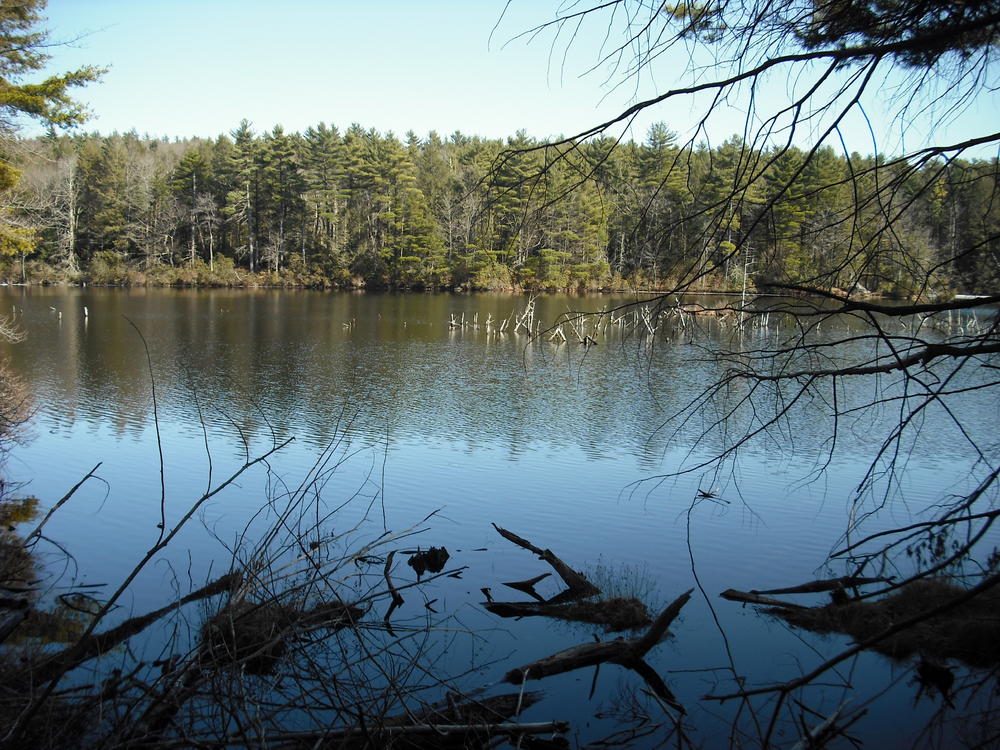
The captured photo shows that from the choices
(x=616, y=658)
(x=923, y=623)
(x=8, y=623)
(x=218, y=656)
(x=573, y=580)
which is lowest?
(x=616, y=658)

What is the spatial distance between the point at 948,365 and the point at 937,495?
39.5 ft

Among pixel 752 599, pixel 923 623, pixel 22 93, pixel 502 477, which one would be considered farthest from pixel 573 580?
pixel 22 93

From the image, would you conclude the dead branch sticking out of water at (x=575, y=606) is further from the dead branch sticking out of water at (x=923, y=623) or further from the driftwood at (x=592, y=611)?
the dead branch sticking out of water at (x=923, y=623)

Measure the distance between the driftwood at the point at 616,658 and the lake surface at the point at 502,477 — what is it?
104mm

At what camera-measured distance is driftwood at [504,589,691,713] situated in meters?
4.64

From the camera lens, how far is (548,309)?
35.3 m

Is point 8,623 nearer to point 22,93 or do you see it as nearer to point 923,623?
point 923,623

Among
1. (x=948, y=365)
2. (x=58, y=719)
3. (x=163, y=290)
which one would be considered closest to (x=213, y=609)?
(x=58, y=719)

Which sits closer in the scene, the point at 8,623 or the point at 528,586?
the point at 8,623

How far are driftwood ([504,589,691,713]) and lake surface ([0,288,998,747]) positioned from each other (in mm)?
104

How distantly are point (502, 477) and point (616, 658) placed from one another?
16.3 ft

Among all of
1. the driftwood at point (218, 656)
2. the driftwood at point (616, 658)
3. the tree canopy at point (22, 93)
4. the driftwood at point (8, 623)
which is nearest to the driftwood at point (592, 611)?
the driftwood at point (616, 658)

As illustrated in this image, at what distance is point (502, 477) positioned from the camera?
32.3 feet

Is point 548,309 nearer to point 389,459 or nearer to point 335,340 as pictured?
point 335,340
